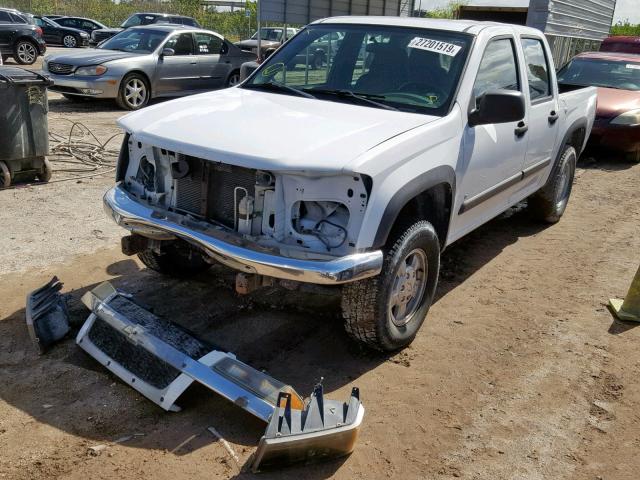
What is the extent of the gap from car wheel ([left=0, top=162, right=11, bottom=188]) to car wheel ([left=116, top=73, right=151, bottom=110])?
5284 millimetres

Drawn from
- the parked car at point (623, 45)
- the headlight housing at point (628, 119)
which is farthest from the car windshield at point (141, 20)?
the headlight housing at point (628, 119)

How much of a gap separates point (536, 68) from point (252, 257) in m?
3.53

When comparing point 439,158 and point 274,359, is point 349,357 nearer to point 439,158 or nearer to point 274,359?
point 274,359

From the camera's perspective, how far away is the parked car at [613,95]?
949 centimetres

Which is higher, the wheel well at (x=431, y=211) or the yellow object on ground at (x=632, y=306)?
the wheel well at (x=431, y=211)

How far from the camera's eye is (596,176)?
29.9 feet

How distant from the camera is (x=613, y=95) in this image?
1005 cm

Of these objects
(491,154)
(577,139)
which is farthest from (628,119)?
(491,154)

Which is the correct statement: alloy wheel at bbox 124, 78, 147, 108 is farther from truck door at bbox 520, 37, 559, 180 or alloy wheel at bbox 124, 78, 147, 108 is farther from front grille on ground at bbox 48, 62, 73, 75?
truck door at bbox 520, 37, 559, 180

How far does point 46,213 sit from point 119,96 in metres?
6.11

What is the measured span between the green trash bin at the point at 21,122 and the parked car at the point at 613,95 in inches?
260

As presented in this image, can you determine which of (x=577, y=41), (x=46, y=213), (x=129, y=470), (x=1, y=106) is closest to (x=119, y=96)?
(x=1, y=106)

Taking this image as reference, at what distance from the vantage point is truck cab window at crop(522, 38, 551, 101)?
5.24 metres

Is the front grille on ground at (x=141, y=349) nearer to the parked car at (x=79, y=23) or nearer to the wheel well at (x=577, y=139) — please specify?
the wheel well at (x=577, y=139)
